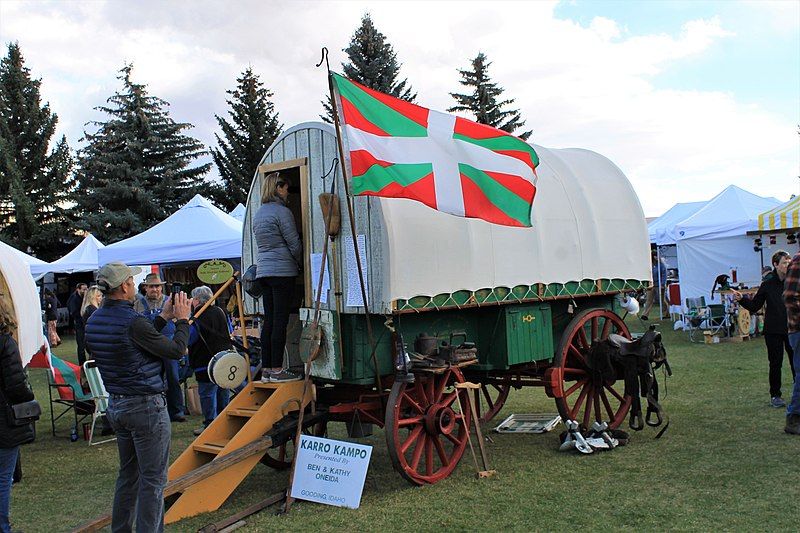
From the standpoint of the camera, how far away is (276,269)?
6211 mm

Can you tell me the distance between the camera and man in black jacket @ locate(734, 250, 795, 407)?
8.38 meters

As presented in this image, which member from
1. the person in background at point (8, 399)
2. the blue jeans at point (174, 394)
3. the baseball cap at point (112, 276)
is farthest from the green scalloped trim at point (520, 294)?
the blue jeans at point (174, 394)

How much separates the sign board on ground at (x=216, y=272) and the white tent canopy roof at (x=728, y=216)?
13.6 metres

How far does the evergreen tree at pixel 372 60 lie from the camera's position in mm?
33487

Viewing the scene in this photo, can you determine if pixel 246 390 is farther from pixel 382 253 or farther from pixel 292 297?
pixel 382 253

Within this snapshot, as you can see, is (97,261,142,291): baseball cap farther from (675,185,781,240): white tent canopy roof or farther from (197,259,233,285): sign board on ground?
(675,185,781,240): white tent canopy roof

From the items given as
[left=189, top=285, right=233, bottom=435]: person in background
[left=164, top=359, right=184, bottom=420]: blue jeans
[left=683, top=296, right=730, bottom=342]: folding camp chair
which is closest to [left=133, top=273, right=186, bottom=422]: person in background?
[left=164, top=359, right=184, bottom=420]: blue jeans

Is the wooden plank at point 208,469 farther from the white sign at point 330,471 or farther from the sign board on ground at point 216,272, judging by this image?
the sign board on ground at point 216,272

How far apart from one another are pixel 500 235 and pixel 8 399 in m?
4.05

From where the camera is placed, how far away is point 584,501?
17.8ft

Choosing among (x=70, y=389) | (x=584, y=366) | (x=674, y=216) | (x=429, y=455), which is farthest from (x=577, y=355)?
(x=674, y=216)

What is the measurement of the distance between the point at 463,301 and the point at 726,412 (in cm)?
392

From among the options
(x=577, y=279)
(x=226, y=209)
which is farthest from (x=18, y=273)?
(x=226, y=209)

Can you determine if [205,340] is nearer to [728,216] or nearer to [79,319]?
[79,319]
